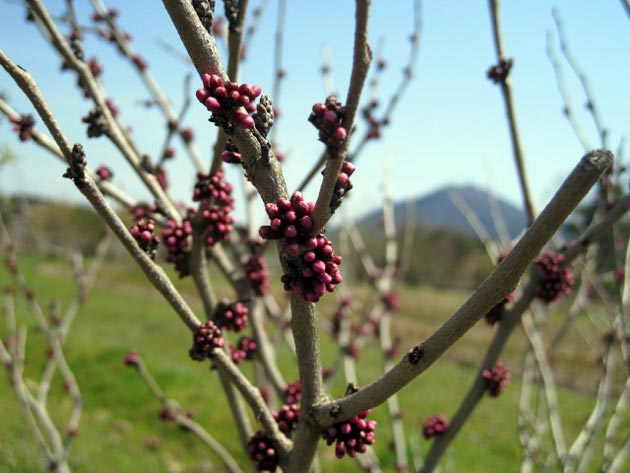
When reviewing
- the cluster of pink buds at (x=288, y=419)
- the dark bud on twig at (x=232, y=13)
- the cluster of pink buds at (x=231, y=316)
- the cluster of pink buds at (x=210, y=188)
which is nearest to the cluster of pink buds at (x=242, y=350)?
the cluster of pink buds at (x=231, y=316)

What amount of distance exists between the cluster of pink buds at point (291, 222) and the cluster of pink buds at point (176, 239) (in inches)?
34.6

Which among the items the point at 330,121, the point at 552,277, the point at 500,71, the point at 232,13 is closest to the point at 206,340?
the point at 330,121

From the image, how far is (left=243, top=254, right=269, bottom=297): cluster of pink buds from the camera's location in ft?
7.16

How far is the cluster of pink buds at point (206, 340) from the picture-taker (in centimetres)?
146

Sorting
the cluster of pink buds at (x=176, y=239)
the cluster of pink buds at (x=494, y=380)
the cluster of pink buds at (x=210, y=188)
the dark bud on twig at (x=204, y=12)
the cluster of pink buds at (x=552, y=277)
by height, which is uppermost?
the dark bud on twig at (x=204, y=12)

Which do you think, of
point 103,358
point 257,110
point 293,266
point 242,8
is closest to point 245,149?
point 257,110

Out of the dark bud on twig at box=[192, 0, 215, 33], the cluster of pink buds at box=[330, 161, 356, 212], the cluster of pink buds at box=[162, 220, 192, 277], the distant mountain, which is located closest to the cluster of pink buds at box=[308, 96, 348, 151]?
the cluster of pink buds at box=[330, 161, 356, 212]

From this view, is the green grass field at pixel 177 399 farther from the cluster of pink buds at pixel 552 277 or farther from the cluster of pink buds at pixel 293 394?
the cluster of pink buds at pixel 293 394

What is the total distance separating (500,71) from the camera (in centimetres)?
211

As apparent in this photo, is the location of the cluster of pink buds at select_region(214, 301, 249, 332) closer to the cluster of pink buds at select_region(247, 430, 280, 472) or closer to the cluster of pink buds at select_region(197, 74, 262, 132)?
the cluster of pink buds at select_region(247, 430, 280, 472)

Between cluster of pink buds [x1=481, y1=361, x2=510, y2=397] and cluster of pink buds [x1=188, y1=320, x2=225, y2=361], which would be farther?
cluster of pink buds [x1=481, y1=361, x2=510, y2=397]

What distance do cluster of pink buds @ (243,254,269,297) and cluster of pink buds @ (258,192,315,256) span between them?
42.7 inches

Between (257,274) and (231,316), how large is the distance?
300 mm

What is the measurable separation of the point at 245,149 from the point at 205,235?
2.90 feet
